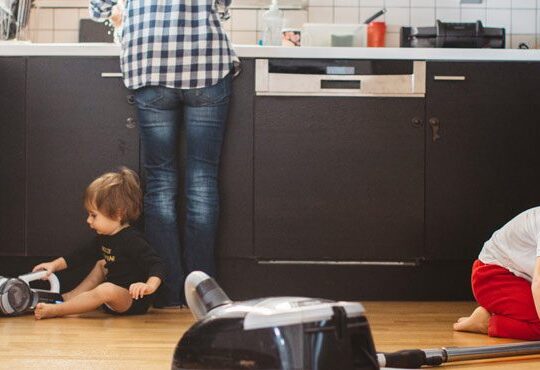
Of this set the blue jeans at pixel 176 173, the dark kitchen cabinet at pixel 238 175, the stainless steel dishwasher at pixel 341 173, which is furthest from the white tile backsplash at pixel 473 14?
the blue jeans at pixel 176 173

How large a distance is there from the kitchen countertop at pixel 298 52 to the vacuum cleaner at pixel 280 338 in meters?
1.80

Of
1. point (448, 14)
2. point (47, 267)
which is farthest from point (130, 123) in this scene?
point (448, 14)

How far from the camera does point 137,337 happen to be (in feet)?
7.64

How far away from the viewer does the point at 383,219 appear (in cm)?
312

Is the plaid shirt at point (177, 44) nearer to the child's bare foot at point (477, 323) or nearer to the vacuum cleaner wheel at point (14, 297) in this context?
the vacuum cleaner wheel at point (14, 297)

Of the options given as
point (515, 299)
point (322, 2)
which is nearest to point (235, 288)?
point (515, 299)

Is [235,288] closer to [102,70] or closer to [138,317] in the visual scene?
[138,317]

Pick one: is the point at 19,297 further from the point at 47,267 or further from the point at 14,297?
the point at 47,267

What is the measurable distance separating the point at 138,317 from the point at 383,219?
92 cm

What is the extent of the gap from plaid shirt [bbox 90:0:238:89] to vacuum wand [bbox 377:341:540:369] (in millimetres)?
1374

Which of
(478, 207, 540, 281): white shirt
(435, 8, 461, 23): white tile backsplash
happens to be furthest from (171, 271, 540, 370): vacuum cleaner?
(435, 8, 461, 23): white tile backsplash

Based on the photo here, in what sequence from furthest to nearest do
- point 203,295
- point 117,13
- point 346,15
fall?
point 346,15, point 117,13, point 203,295

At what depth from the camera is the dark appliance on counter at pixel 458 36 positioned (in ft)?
11.0

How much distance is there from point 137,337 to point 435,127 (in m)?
1.33
